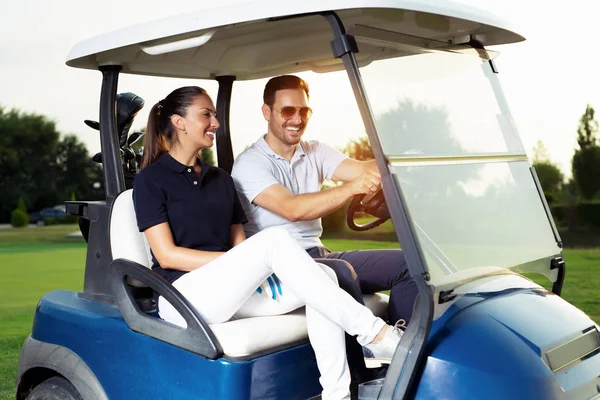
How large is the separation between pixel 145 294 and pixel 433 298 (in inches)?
46.2

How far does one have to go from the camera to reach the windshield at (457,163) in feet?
7.60

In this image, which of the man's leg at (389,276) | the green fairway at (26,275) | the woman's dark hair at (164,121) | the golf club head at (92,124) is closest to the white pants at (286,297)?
the man's leg at (389,276)

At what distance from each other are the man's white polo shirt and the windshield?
74 cm

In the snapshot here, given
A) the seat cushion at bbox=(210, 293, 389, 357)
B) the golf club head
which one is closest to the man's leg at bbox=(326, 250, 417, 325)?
the seat cushion at bbox=(210, 293, 389, 357)

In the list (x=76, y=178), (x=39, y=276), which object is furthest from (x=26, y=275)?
(x=76, y=178)

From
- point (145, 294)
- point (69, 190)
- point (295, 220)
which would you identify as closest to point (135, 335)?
point (145, 294)

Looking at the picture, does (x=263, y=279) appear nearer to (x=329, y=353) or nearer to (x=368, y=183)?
(x=329, y=353)

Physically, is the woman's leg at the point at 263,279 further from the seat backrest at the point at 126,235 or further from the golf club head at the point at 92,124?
the golf club head at the point at 92,124

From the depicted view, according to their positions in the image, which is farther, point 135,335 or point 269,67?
point 269,67

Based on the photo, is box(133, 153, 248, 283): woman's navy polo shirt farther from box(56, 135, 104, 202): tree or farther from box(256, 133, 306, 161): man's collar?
box(56, 135, 104, 202): tree

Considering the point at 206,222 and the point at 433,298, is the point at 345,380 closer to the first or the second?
the point at 433,298

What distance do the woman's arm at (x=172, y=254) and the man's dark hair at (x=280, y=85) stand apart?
83 cm

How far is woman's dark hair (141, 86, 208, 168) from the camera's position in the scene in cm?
282

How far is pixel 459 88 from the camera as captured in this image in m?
2.74
